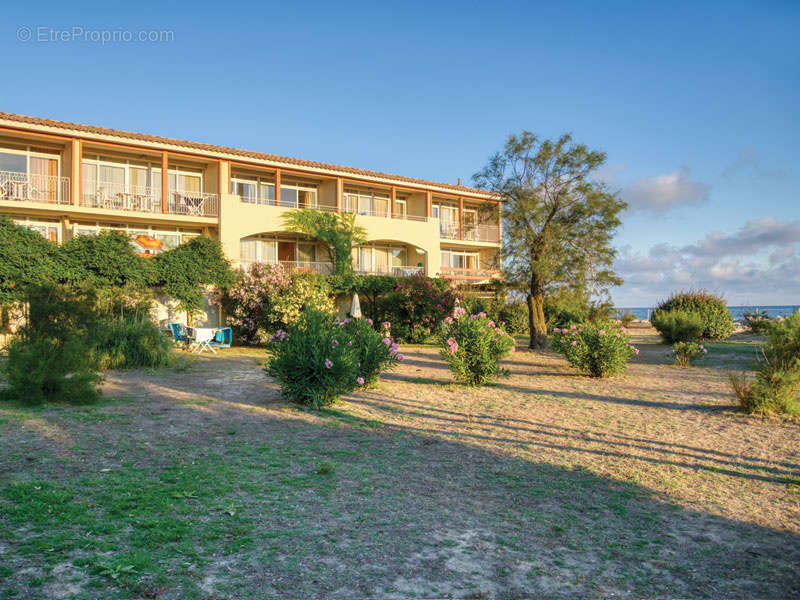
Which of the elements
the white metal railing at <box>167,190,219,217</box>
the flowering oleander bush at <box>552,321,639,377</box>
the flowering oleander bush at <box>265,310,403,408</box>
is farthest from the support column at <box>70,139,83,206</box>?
the flowering oleander bush at <box>552,321,639,377</box>

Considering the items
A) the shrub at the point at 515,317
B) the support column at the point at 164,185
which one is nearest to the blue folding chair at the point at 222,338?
the support column at the point at 164,185

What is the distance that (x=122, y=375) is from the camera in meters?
11.1

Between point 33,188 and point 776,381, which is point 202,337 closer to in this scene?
point 33,188

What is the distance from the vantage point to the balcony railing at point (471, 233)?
32.3m

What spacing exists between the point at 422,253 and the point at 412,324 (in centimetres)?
846

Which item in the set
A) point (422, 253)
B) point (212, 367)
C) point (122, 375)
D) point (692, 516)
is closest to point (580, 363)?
point (692, 516)

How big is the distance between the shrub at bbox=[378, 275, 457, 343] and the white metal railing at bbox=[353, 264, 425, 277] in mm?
5196

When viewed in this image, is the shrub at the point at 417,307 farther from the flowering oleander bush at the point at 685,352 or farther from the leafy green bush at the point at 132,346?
the leafy green bush at the point at 132,346

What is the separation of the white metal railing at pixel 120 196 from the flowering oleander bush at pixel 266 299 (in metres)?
5.44

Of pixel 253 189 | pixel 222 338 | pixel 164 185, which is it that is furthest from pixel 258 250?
pixel 222 338

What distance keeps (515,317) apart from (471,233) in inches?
322

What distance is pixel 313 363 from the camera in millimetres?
8133

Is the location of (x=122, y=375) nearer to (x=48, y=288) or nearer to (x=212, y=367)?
(x=212, y=367)

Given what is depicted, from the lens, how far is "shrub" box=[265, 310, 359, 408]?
8117 mm
